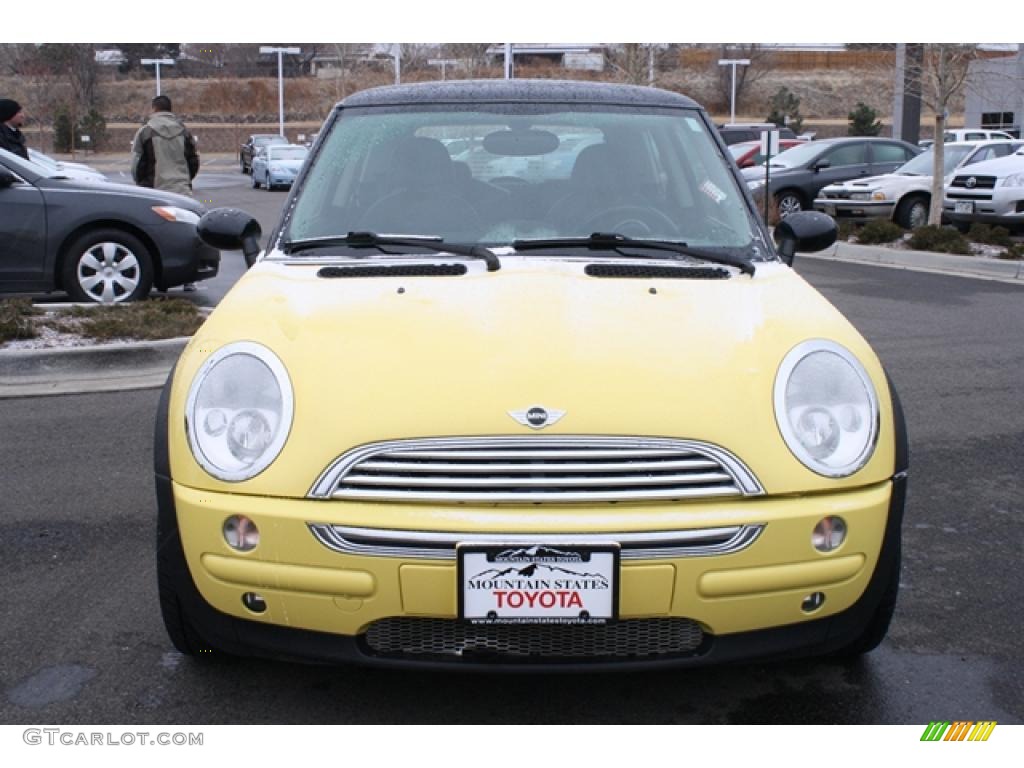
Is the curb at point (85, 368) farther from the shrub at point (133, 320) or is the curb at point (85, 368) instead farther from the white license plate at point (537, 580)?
Result: the white license plate at point (537, 580)

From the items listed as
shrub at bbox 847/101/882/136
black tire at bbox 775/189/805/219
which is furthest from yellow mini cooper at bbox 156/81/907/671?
shrub at bbox 847/101/882/136

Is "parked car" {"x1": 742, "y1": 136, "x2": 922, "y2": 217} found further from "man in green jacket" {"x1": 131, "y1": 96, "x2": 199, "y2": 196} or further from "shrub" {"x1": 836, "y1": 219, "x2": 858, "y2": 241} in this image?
"man in green jacket" {"x1": 131, "y1": 96, "x2": 199, "y2": 196}

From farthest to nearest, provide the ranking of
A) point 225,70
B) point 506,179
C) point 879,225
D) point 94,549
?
point 225,70
point 879,225
point 94,549
point 506,179

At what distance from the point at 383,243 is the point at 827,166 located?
17913 millimetres

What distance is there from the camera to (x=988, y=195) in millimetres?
16328

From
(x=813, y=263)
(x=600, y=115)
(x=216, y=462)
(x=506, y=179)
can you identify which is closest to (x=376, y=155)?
(x=506, y=179)

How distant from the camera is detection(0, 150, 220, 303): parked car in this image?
8844mm

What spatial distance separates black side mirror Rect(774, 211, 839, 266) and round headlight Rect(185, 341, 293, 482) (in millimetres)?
2039

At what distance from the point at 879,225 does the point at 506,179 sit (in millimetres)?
13111

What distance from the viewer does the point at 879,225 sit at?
16.0 m

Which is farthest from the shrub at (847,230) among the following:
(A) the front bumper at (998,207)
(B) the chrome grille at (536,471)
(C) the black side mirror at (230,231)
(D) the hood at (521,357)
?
(B) the chrome grille at (536,471)

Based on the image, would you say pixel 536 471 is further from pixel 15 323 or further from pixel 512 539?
pixel 15 323
